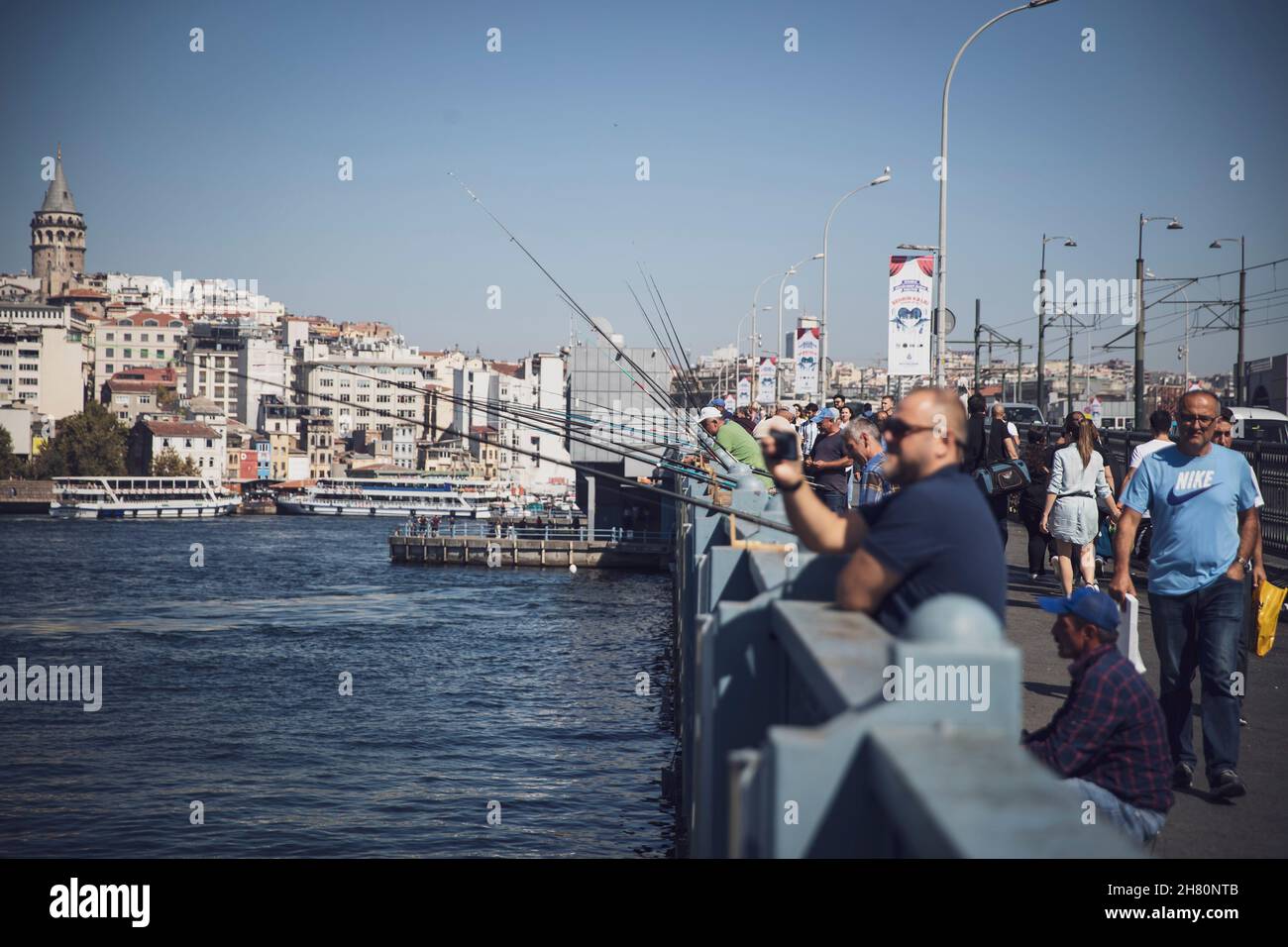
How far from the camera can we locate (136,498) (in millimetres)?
120812

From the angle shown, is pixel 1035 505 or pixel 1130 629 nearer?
pixel 1130 629

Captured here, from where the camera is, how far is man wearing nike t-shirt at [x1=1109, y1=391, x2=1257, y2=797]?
6.00 meters

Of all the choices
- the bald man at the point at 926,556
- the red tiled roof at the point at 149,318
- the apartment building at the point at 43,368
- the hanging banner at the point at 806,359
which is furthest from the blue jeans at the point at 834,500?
the red tiled roof at the point at 149,318

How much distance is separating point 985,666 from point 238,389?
17450 centimetres

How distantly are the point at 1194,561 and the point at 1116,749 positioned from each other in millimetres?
1983

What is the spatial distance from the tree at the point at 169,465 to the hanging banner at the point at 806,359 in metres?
106

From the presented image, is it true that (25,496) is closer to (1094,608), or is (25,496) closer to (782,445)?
(1094,608)

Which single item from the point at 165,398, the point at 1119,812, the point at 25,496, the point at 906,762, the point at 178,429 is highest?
the point at 165,398

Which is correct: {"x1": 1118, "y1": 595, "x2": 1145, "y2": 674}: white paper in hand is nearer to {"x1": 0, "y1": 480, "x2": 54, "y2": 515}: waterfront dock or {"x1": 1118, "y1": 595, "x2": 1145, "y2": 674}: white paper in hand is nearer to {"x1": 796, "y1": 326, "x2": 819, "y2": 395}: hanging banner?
{"x1": 796, "y1": 326, "x2": 819, "y2": 395}: hanging banner

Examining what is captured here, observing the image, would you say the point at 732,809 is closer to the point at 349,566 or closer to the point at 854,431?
the point at 854,431

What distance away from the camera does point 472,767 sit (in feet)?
80.3

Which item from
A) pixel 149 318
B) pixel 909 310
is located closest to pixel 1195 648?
pixel 909 310

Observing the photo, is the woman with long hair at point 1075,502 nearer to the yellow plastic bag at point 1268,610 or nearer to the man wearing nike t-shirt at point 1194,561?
the yellow plastic bag at point 1268,610

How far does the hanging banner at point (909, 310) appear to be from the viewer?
58.6ft
